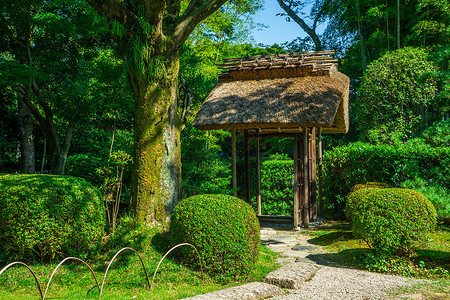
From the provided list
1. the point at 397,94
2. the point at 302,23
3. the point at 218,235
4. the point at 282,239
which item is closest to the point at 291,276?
the point at 218,235

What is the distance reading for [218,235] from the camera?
178 inches

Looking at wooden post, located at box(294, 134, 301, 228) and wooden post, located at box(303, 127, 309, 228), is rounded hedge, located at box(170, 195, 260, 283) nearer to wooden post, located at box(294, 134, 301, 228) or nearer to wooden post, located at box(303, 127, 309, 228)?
wooden post, located at box(294, 134, 301, 228)

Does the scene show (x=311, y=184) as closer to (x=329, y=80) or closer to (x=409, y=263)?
(x=329, y=80)

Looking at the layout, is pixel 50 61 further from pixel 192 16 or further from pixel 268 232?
pixel 268 232

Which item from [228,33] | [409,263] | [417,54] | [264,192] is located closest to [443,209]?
[409,263]

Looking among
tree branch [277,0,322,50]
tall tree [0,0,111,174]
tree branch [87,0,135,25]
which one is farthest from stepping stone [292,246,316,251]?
tree branch [277,0,322,50]

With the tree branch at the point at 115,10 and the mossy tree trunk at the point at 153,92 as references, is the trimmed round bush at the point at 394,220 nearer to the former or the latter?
the mossy tree trunk at the point at 153,92

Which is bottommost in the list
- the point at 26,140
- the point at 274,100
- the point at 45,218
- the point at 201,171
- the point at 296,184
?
the point at 45,218

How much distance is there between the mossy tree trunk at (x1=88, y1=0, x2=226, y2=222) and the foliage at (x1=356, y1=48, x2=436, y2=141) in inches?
360

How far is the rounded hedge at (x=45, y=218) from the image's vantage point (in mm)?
4922

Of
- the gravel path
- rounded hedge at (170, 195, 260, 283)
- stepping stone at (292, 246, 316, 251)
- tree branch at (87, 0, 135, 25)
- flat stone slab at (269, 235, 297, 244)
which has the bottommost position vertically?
flat stone slab at (269, 235, 297, 244)

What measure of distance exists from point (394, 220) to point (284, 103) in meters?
4.00

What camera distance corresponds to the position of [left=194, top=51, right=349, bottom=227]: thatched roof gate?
7.85 meters

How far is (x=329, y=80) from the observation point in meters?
8.62
